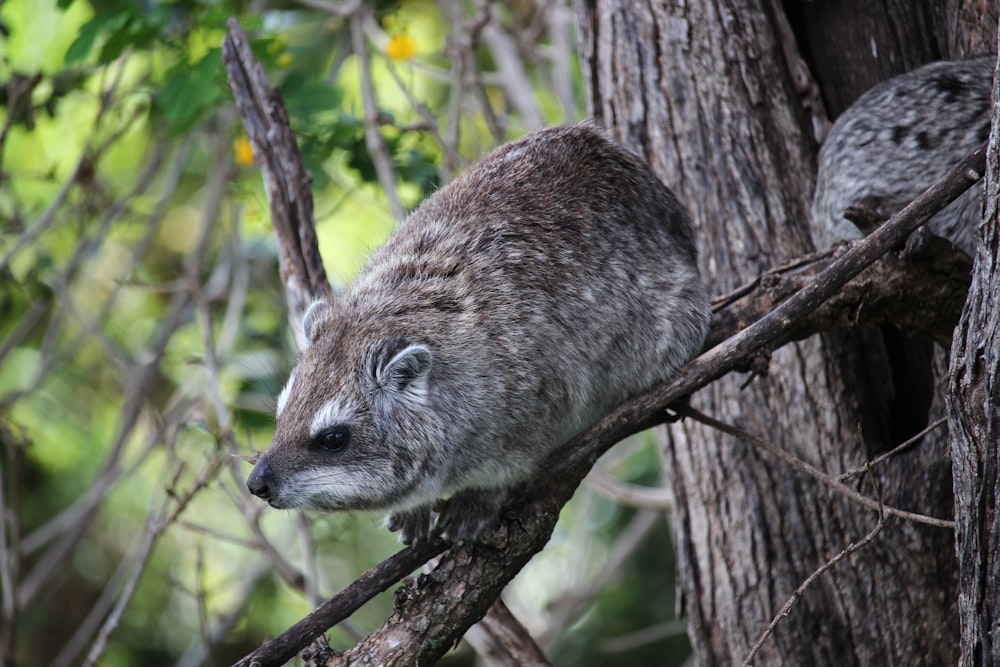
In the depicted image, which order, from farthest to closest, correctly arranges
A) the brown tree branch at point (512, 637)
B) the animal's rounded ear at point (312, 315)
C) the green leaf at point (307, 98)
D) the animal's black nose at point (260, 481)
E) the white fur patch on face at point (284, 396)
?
the green leaf at point (307, 98), the brown tree branch at point (512, 637), the animal's rounded ear at point (312, 315), the white fur patch on face at point (284, 396), the animal's black nose at point (260, 481)

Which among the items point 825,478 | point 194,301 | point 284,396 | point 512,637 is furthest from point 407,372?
point 194,301

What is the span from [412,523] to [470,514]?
16.3 inches

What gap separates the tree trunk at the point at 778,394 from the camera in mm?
4645

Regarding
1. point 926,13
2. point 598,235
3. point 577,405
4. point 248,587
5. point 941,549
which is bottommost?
point 941,549

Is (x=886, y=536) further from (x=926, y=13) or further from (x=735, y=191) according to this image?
(x=926, y=13)

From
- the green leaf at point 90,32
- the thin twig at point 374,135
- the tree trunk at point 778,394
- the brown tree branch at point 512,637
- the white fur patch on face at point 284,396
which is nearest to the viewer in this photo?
the white fur patch on face at point 284,396

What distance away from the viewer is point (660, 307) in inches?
164

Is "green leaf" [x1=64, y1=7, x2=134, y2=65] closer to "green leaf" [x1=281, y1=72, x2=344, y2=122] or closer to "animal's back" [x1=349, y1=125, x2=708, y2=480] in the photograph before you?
"green leaf" [x1=281, y1=72, x2=344, y2=122]

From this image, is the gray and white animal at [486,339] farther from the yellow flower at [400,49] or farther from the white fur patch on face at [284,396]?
the yellow flower at [400,49]

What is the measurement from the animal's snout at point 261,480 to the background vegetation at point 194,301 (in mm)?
1123

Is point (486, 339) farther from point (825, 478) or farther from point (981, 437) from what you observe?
point (981, 437)

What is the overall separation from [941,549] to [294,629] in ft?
9.62

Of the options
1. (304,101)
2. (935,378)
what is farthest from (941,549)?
(304,101)

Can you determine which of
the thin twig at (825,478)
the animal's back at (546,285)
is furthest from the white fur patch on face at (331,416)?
the thin twig at (825,478)
